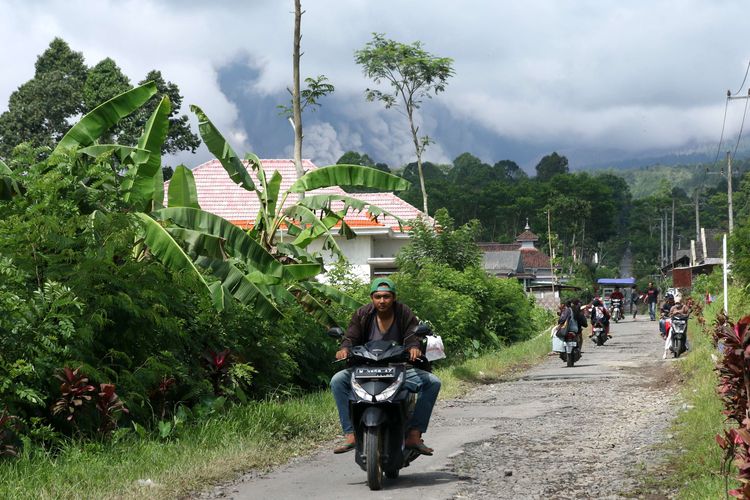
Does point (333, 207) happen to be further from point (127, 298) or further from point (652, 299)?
point (127, 298)

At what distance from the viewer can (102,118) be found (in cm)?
1481

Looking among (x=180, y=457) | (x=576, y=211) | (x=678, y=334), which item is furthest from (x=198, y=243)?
(x=576, y=211)

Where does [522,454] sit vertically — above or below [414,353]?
below

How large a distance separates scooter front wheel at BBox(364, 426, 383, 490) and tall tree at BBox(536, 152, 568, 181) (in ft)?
571

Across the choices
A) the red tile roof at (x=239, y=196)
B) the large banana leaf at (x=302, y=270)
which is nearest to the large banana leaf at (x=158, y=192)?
the large banana leaf at (x=302, y=270)

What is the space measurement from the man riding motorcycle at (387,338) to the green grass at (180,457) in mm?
1247

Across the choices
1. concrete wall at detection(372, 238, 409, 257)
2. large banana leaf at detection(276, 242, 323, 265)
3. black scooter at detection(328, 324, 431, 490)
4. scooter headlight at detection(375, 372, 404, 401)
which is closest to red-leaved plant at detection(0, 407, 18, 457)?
black scooter at detection(328, 324, 431, 490)

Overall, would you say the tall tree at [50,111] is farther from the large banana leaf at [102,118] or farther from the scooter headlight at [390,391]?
the scooter headlight at [390,391]

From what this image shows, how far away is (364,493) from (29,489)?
8.33 feet

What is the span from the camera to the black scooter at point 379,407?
8688mm

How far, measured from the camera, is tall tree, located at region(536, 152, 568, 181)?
180375mm

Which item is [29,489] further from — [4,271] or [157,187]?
[157,187]

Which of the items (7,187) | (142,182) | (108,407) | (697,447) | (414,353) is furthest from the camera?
(142,182)

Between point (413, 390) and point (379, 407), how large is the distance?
53 centimetres
